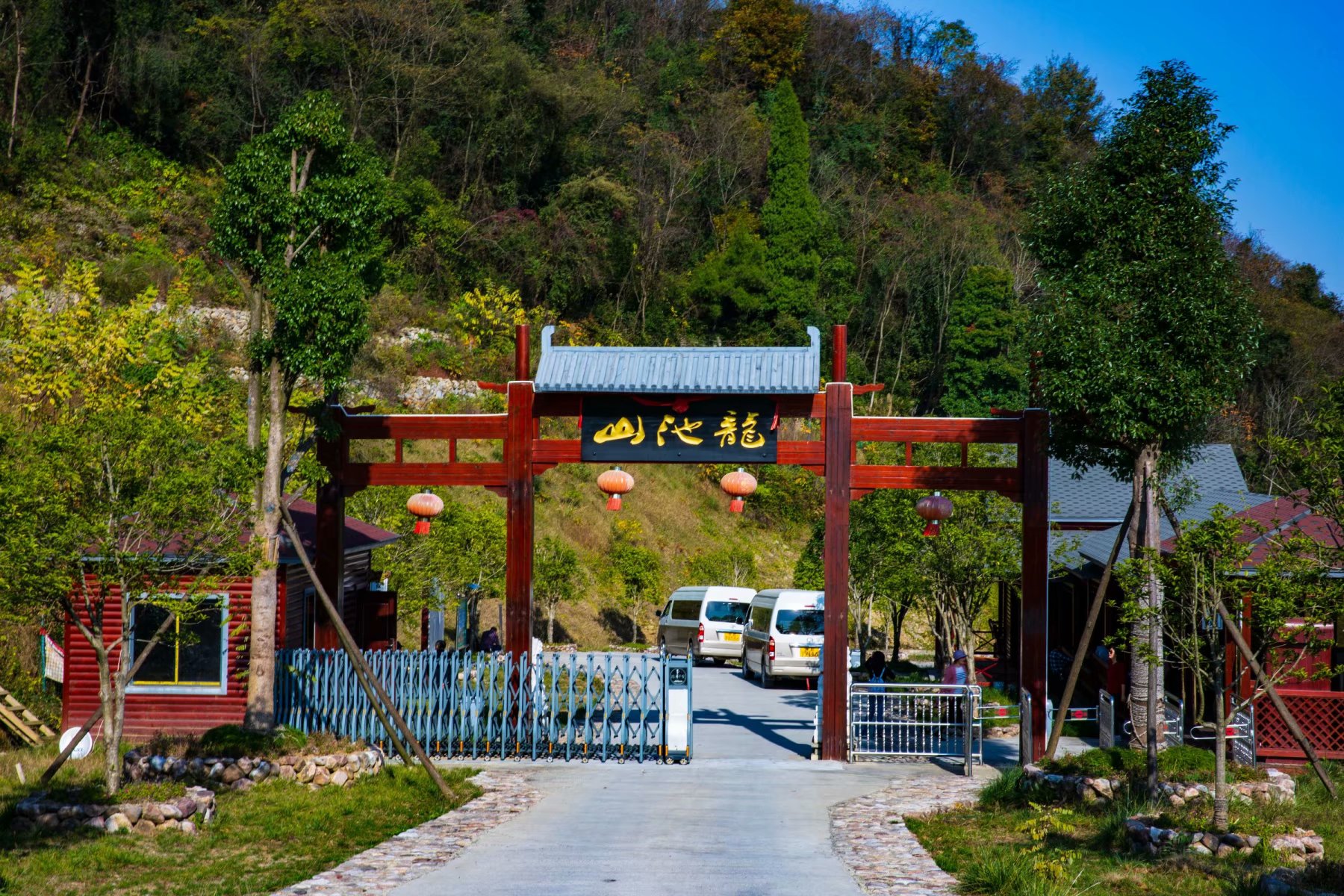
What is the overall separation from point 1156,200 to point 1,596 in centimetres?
1361

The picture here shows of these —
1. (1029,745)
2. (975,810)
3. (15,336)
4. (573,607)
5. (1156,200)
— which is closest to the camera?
(975,810)

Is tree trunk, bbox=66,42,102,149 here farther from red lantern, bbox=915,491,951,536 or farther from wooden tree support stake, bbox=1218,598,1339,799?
wooden tree support stake, bbox=1218,598,1339,799

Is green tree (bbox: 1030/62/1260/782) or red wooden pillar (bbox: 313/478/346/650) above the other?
green tree (bbox: 1030/62/1260/782)

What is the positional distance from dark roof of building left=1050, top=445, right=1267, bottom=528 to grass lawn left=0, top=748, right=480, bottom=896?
14.9 m

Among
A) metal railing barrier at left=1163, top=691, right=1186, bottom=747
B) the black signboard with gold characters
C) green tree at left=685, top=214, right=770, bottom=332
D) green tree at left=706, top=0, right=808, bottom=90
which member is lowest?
metal railing barrier at left=1163, top=691, right=1186, bottom=747

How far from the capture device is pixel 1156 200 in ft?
50.3

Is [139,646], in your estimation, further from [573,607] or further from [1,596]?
[573,607]

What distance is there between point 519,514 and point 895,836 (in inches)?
295

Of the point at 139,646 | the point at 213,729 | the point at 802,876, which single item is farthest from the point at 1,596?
the point at 802,876

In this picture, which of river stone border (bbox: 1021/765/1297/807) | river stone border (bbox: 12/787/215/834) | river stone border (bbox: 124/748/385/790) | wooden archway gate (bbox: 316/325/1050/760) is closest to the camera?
river stone border (bbox: 12/787/215/834)

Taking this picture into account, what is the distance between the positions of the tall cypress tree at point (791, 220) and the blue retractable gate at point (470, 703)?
108 feet

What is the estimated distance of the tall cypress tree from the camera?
160 ft

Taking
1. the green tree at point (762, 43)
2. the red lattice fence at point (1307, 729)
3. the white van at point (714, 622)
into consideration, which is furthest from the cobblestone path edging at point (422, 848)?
the green tree at point (762, 43)

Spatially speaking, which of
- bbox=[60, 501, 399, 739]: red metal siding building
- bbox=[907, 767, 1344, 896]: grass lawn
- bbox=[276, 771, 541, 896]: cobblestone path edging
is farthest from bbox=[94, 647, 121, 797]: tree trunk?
bbox=[907, 767, 1344, 896]: grass lawn
